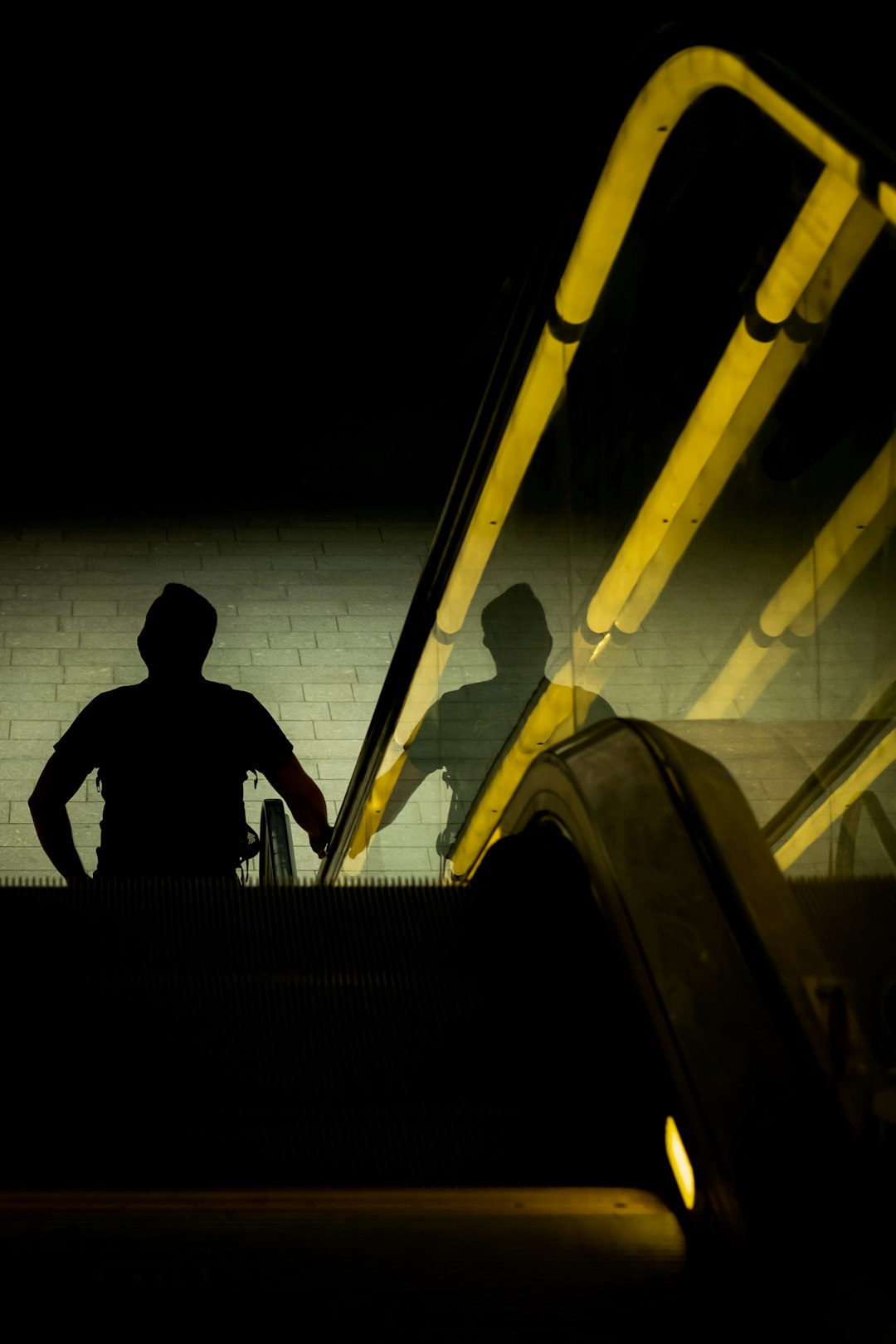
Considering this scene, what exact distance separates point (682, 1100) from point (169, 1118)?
0.66 m

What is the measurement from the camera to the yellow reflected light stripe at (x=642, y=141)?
210cm

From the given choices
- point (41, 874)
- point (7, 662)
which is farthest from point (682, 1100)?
point (7, 662)

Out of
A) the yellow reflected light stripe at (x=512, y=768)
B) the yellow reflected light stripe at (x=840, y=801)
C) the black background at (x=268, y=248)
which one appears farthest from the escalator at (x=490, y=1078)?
the black background at (x=268, y=248)

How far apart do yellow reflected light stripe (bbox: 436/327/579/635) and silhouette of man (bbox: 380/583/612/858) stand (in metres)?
0.11

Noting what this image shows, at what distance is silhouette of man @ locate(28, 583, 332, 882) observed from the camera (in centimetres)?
318

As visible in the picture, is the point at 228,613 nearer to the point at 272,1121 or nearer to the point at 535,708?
the point at 535,708

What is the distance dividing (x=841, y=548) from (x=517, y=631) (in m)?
2.15

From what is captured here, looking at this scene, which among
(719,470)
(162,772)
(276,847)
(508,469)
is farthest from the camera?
(276,847)

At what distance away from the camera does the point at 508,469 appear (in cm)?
373

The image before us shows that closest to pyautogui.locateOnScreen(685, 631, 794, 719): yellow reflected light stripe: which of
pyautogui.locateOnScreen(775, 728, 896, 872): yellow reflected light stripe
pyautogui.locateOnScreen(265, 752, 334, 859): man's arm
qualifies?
pyautogui.locateOnScreen(775, 728, 896, 872): yellow reflected light stripe

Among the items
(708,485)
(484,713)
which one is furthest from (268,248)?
(708,485)

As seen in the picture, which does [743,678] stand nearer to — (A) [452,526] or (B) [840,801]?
(B) [840,801]

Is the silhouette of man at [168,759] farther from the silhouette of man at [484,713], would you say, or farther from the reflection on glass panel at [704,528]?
the silhouette of man at [484,713]

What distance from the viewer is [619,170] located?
314 cm
